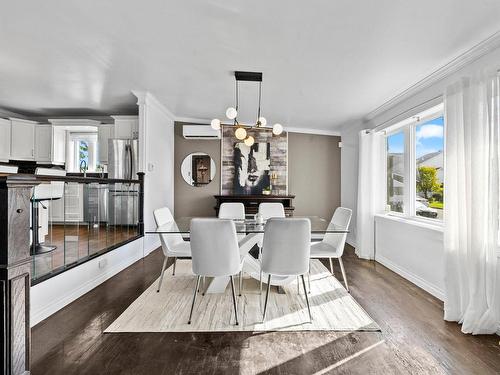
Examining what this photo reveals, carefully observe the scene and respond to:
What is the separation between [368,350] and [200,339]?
1.24 m

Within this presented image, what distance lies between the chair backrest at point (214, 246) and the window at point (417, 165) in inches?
101

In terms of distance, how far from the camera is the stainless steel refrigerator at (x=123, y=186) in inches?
176

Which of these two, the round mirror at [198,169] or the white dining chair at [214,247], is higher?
the round mirror at [198,169]

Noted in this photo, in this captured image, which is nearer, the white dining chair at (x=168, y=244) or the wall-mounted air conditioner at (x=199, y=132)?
the white dining chair at (x=168, y=244)

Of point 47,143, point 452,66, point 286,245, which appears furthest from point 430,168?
point 47,143

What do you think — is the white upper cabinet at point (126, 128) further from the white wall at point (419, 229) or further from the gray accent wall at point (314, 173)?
the white wall at point (419, 229)

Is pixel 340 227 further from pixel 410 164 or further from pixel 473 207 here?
pixel 410 164

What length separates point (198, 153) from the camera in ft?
20.5

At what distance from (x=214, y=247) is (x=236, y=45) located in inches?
73.5

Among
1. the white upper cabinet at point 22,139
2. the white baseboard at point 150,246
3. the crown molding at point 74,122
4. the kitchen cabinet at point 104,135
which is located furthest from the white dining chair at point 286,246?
the white upper cabinet at point 22,139

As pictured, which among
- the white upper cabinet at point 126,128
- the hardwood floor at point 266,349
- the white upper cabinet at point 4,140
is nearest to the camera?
the hardwood floor at point 266,349

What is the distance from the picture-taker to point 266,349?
2.10 m

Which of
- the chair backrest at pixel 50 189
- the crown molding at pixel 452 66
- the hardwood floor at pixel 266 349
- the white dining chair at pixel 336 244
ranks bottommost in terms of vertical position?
the hardwood floor at pixel 266 349

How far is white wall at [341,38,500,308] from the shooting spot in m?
2.58
